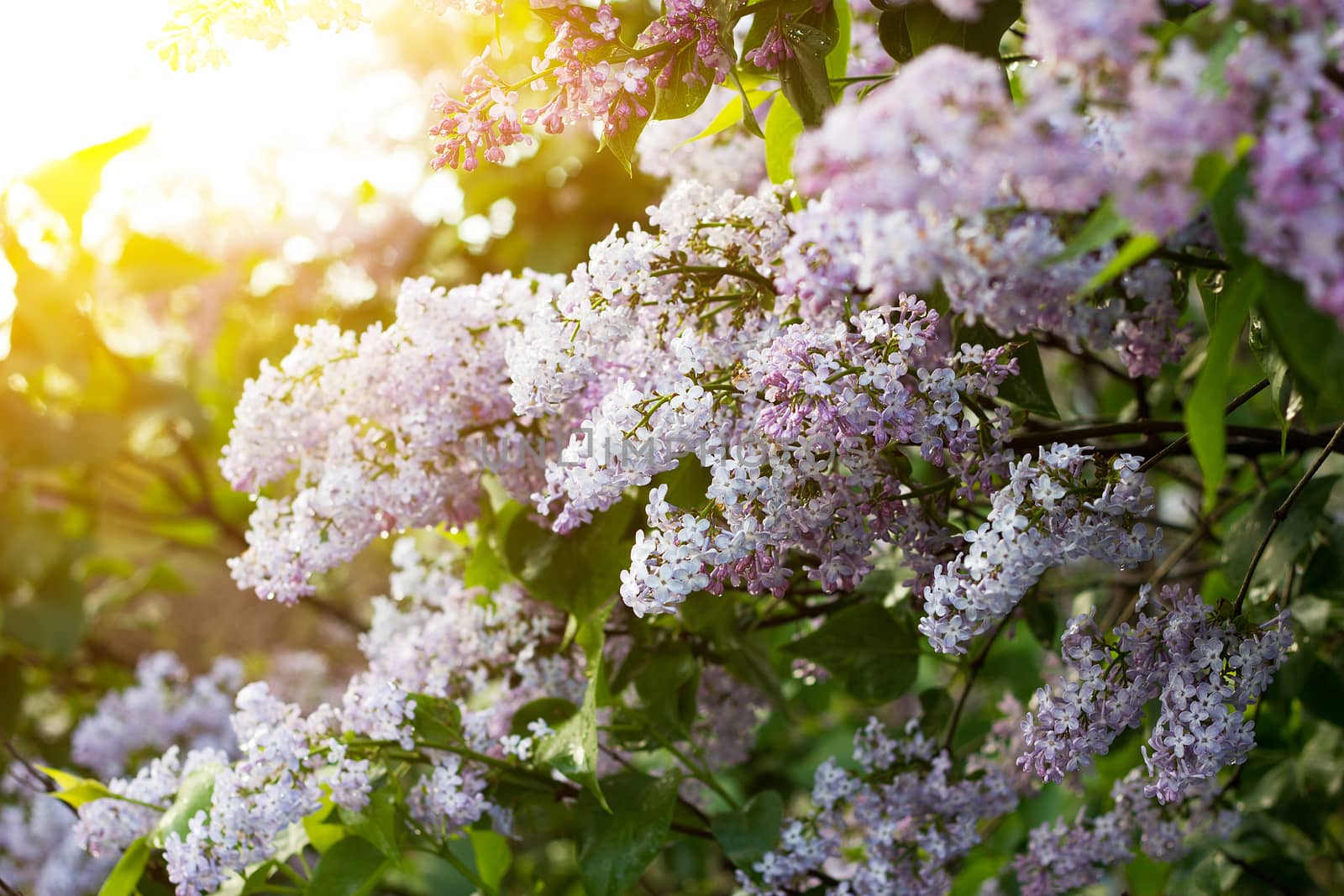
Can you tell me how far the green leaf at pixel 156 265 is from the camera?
1.99 metres

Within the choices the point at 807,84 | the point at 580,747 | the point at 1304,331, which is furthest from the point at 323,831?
the point at 1304,331

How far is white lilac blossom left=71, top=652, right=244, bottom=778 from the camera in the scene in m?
1.84

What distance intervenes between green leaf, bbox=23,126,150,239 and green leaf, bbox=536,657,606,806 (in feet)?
4.04

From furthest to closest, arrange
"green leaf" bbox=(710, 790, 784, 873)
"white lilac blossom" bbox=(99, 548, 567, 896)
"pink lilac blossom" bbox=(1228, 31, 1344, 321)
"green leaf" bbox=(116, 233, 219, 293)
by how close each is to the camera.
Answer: "green leaf" bbox=(116, 233, 219, 293)
"green leaf" bbox=(710, 790, 784, 873)
"white lilac blossom" bbox=(99, 548, 567, 896)
"pink lilac blossom" bbox=(1228, 31, 1344, 321)

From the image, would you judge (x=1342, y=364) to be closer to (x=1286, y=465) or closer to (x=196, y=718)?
(x=1286, y=465)

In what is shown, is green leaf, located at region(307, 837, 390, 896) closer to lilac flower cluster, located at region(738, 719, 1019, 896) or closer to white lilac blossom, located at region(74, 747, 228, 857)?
white lilac blossom, located at region(74, 747, 228, 857)

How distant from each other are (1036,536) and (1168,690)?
0.15 meters

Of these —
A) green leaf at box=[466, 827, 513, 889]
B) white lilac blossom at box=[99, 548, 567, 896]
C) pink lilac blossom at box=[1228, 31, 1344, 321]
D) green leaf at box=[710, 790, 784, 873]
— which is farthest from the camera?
green leaf at box=[466, 827, 513, 889]

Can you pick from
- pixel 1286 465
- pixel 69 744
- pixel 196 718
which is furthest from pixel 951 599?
pixel 69 744

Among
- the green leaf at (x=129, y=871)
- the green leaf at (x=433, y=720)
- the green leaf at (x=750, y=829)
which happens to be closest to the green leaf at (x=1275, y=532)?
the green leaf at (x=750, y=829)

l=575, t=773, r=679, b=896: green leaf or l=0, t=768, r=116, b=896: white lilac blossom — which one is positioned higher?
l=575, t=773, r=679, b=896: green leaf

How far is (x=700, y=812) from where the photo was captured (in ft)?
3.61

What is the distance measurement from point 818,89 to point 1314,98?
1.14 ft

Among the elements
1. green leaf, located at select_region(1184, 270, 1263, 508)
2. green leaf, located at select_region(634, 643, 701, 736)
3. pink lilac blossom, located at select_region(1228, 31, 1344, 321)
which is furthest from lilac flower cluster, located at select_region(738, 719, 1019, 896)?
pink lilac blossom, located at select_region(1228, 31, 1344, 321)
